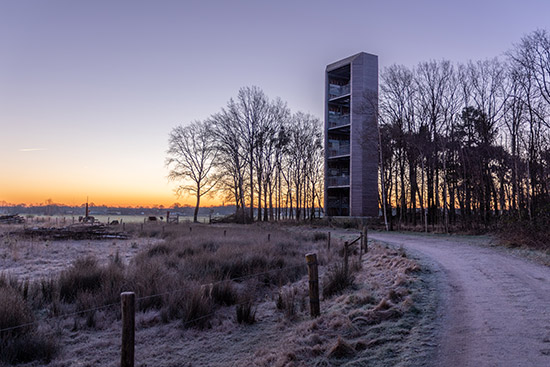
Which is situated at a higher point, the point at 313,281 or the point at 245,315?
the point at 313,281

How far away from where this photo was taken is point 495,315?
6.11 meters

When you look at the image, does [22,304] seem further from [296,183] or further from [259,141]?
[296,183]

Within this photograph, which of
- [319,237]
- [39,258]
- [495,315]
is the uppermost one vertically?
[495,315]

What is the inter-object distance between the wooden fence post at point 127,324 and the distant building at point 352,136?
30227 mm

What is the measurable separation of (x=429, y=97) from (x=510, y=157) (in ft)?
33.3

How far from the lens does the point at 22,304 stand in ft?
24.2

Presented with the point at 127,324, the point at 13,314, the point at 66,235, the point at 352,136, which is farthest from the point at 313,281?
the point at 352,136

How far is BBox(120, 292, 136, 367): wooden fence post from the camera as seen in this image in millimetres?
4742

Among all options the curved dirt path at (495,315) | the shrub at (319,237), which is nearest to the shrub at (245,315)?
the curved dirt path at (495,315)

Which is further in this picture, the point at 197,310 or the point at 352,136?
the point at 352,136

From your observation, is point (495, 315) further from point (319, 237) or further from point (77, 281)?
point (319, 237)

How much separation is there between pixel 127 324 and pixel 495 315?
225 inches

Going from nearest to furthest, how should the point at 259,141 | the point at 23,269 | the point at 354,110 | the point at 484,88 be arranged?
the point at 23,269 → the point at 484,88 → the point at 354,110 → the point at 259,141

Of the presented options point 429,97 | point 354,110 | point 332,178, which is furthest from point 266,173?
point 429,97
